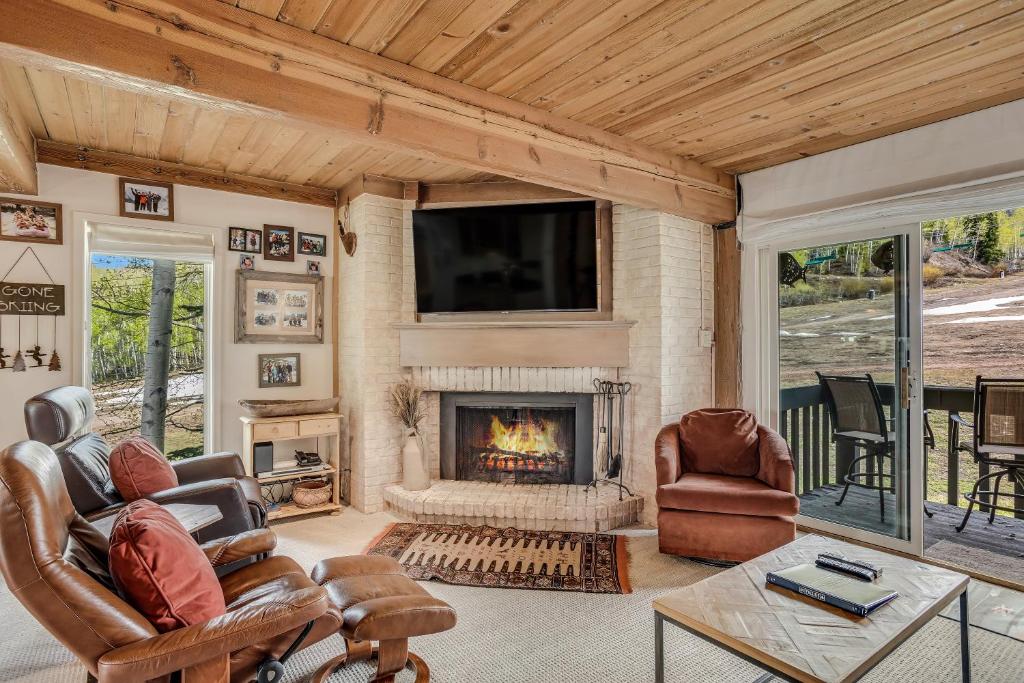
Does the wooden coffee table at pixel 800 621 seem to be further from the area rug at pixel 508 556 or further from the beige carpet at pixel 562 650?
the area rug at pixel 508 556

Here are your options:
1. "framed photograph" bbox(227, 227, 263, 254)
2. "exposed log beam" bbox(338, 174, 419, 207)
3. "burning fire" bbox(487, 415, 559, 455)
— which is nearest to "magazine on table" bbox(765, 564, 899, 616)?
"burning fire" bbox(487, 415, 559, 455)

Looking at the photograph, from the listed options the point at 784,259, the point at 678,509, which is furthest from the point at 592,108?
the point at 678,509

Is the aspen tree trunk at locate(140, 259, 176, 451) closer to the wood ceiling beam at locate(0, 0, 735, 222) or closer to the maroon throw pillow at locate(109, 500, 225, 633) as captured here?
the wood ceiling beam at locate(0, 0, 735, 222)

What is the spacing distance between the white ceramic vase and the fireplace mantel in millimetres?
576

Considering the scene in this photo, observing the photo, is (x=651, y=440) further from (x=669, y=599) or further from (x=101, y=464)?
(x=101, y=464)

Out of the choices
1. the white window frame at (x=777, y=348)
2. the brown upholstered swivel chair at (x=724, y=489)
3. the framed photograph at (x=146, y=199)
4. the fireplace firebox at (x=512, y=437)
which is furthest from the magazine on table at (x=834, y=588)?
the framed photograph at (x=146, y=199)

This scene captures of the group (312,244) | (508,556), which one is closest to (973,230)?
(508,556)

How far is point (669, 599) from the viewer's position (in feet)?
6.10

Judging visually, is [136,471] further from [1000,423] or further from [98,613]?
[1000,423]

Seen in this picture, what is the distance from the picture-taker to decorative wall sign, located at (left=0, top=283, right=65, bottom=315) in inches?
133

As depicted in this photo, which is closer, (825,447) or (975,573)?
(975,573)

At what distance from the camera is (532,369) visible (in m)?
4.21

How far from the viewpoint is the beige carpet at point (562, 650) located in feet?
6.89

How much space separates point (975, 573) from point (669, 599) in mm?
2330
